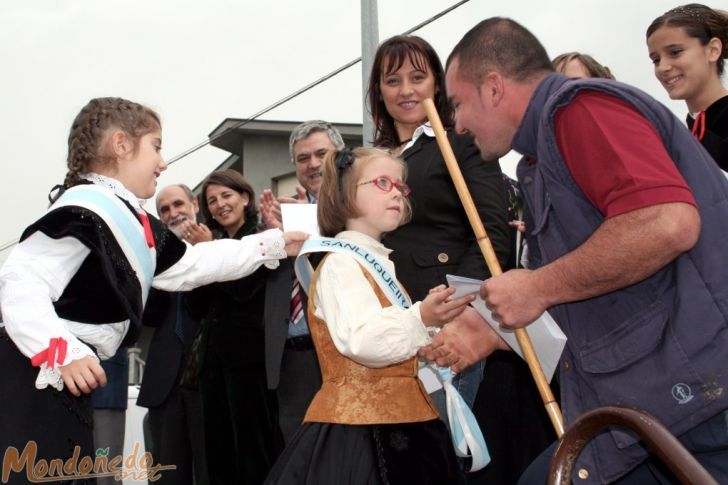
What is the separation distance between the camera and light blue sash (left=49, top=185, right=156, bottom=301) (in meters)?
3.53

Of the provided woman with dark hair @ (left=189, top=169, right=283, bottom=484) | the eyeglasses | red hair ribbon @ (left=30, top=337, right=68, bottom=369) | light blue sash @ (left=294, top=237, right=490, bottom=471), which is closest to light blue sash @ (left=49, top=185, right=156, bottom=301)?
red hair ribbon @ (left=30, top=337, right=68, bottom=369)

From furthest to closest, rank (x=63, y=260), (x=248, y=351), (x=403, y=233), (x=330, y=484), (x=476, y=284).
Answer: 1. (x=248, y=351)
2. (x=403, y=233)
3. (x=63, y=260)
4. (x=330, y=484)
5. (x=476, y=284)

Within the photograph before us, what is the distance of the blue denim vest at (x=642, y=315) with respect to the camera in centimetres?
214

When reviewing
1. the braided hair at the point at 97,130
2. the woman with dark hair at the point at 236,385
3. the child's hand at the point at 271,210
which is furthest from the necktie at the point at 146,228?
the woman with dark hair at the point at 236,385

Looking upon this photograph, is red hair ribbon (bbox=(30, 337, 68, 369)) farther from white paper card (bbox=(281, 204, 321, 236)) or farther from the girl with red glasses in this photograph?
white paper card (bbox=(281, 204, 321, 236))

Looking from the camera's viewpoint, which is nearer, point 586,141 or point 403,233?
point 586,141

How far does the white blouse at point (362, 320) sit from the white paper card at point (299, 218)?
2.78 feet

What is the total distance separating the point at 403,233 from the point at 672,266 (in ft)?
5.83

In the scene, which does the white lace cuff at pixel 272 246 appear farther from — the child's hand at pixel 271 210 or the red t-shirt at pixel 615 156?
the red t-shirt at pixel 615 156

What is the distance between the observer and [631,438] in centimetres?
225

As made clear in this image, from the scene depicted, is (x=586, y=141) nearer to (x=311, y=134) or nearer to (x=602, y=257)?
(x=602, y=257)

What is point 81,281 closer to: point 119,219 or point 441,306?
point 119,219

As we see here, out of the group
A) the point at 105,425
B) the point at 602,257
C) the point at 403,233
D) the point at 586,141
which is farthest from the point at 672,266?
the point at 105,425

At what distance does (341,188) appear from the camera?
3725 millimetres
